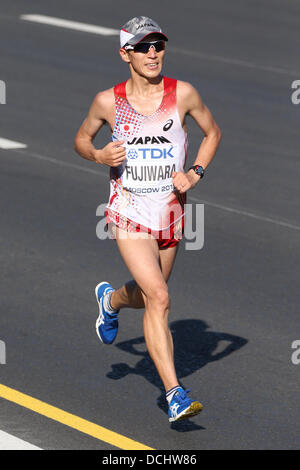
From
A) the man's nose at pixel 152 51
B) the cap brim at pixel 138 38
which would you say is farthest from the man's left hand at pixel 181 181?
the cap brim at pixel 138 38

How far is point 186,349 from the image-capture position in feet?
29.6

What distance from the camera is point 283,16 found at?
78.3 ft

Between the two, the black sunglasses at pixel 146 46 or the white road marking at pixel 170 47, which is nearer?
the black sunglasses at pixel 146 46

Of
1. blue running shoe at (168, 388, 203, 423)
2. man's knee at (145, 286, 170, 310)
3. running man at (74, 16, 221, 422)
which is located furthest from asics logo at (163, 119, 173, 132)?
blue running shoe at (168, 388, 203, 423)

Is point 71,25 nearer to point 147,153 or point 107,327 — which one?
point 107,327

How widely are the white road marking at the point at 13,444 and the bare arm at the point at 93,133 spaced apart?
1902 mm

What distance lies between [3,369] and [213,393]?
1550 millimetres

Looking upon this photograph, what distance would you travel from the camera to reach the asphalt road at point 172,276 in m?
7.80

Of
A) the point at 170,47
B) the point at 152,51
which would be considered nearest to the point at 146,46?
the point at 152,51

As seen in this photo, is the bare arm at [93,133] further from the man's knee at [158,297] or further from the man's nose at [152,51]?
the man's knee at [158,297]

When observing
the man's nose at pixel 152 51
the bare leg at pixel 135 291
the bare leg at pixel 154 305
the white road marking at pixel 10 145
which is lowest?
the bare leg at pixel 154 305
